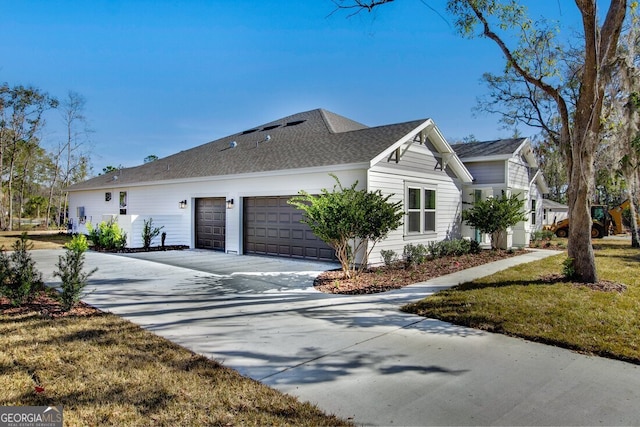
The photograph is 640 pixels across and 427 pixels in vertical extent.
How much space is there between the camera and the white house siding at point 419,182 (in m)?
10.4

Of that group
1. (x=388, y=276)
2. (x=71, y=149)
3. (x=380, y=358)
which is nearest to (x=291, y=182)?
(x=388, y=276)

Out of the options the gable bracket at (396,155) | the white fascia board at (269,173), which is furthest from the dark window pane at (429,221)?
the white fascia board at (269,173)

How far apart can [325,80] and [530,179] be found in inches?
451

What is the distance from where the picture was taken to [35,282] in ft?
Result: 20.9

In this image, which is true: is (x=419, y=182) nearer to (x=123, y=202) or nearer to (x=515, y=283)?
(x=515, y=283)

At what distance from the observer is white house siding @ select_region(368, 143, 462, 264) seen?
34.2 feet

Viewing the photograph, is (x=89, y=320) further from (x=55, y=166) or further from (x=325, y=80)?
(x=55, y=166)

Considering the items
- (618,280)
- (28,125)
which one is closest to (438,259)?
(618,280)

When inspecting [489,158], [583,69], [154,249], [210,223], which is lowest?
[154,249]

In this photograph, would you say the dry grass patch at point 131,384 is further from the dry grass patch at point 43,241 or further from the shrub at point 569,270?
the dry grass patch at point 43,241

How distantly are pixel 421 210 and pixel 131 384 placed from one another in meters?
10.5

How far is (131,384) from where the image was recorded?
10.6 feet

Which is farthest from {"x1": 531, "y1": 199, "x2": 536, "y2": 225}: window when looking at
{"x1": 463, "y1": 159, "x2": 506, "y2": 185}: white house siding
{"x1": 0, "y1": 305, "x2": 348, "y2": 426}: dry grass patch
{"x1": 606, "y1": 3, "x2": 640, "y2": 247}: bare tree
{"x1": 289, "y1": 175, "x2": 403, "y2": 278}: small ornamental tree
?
{"x1": 0, "y1": 305, "x2": 348, "y2": 426}: dry grass patch

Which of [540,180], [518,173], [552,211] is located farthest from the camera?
[552,211]
